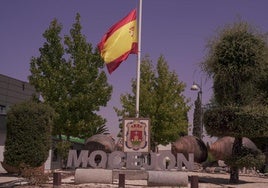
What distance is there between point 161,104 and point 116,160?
1514 cm

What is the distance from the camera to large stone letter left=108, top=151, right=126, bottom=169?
61.5 feet

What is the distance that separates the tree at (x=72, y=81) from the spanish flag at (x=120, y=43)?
6.87 m

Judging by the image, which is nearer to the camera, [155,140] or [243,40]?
[243,40]

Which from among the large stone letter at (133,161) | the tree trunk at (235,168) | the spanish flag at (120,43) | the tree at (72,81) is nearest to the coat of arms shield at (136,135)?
the large stone letter at (133,161)

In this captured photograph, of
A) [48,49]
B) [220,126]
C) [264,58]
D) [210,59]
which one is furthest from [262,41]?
[48,49]

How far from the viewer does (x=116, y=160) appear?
18828 millimetres

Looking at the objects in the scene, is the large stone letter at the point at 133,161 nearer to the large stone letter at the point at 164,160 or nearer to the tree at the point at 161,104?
the large stone letter at the point at 164,160

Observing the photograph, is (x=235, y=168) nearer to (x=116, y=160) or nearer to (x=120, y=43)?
(x=116, y=160)

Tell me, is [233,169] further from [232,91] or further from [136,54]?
[136,54]

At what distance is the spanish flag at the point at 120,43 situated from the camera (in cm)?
2103

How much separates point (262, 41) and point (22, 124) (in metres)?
11.3

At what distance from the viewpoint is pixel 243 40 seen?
2033 cm

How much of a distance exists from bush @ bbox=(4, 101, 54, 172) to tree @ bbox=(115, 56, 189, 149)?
12.6 metres

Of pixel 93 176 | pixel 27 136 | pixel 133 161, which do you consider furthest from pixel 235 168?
pixel 27 136
